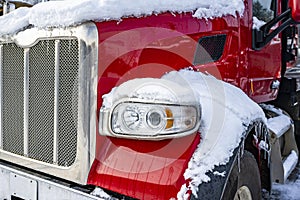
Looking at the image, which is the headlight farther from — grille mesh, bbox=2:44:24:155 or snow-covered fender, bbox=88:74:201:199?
grille mesh, bbox=2:44:24:155

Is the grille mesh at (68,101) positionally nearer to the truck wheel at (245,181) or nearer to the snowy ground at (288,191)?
the truck wheel at (245,181)

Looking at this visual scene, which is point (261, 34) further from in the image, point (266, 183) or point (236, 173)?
point (236, 173)

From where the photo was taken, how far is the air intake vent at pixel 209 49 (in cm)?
271

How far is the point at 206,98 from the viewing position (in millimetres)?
2189

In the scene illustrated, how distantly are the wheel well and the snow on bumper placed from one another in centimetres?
98

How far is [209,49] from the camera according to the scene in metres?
2.83

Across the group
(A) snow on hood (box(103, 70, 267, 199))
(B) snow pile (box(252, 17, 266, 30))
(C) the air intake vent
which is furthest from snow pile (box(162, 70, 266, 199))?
(B) snow pile (box(252, 17, 266, 30))

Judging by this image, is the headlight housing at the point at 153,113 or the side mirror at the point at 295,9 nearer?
the headlight housing at the point at 153,113

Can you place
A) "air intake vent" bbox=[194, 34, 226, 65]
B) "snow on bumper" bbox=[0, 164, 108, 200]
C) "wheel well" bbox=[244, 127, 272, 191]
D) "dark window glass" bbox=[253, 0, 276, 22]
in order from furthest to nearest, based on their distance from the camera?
1. "dark window glass" bbox=[253, 0, 276, 22]
2. "air intake vent" bbox=[194, 34, 226, 65]
3. "wheel well" bbox=[244, 127, 272, 191]
4. "snow on bumper" bbox=[0, 164, 108, 200]

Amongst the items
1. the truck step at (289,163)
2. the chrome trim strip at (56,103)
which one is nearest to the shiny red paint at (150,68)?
the chrome trim strip at (56,103)

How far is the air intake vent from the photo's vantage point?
8.90ft

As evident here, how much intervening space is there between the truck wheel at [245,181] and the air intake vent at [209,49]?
734 mm

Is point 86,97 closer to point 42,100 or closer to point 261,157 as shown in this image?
point 42,100

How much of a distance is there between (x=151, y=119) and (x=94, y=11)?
69cm
